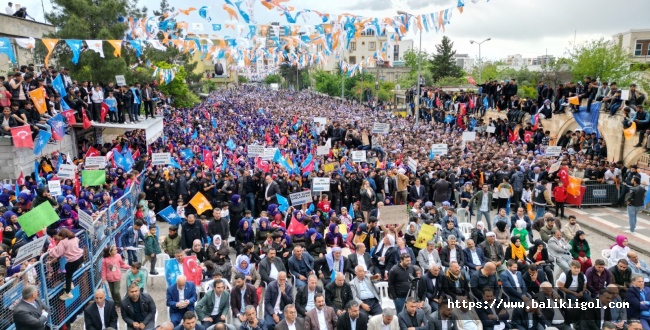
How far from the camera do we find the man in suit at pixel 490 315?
727cm

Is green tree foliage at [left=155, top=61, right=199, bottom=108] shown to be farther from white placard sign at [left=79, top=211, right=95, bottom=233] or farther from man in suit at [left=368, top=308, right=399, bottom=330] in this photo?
man in suit at [left=368, top=308, right=399, bottom=330]

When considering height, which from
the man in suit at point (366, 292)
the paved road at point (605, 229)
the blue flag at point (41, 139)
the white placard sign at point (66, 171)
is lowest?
the paved road at point (605, 229)

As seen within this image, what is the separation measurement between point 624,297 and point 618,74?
145 feet

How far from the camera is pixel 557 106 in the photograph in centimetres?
2261

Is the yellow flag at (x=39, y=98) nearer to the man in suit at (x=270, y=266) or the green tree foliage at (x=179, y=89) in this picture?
the man in suit at (x=270, y=266)

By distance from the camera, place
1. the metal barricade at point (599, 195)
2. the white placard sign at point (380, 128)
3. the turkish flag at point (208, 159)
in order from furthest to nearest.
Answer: the white placard sign at point (380, 128), the turkish flag at point (208, 159), the metal barricade at point (599, 195)

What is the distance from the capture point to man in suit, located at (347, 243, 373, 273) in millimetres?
8452

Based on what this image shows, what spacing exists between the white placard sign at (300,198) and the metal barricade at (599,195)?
930 centimetres

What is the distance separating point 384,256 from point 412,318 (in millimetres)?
2045

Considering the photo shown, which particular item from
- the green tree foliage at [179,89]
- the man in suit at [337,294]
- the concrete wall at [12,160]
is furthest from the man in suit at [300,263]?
the green tree foliage at [179,89]

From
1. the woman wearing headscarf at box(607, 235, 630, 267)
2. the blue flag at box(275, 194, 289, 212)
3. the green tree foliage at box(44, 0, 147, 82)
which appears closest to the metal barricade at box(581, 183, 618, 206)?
the woman wearing headscarf at box(607, 235, 630, 267)

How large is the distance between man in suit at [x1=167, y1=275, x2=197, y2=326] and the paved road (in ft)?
8.22

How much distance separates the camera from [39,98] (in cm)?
1423

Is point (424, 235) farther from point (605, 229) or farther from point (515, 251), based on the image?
point (605, 229)
